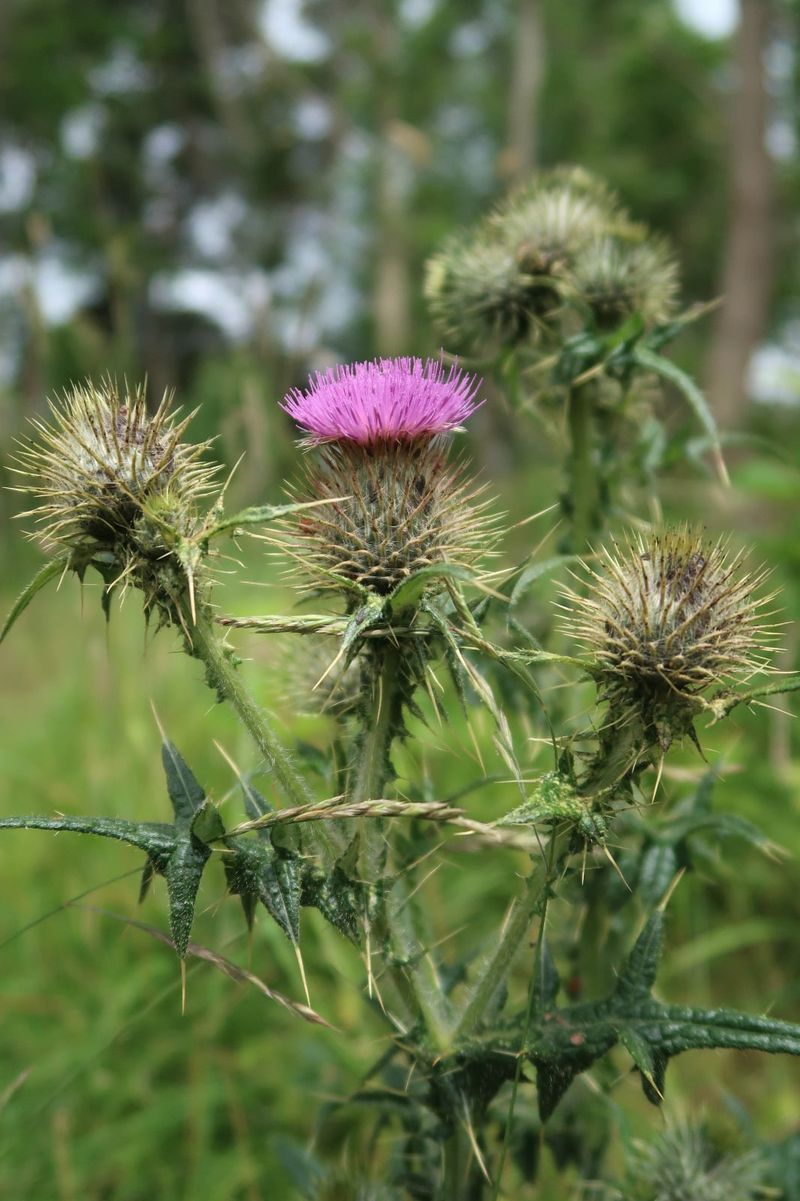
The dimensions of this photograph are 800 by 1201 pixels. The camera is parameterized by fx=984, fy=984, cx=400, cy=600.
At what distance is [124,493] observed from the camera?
1.47m

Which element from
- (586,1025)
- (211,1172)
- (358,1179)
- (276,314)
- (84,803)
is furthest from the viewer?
(276,314)

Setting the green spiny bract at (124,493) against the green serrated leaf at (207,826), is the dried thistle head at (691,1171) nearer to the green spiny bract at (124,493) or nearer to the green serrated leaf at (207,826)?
the green serrated leaf at (207,826)

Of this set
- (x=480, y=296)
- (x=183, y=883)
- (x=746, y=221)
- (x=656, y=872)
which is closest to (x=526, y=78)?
(x=746, y=221)

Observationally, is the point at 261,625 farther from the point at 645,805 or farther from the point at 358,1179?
the point at 358,1179

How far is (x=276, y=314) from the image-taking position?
26719mm

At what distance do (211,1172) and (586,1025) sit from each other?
5.76ft

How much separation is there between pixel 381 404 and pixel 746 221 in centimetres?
1301

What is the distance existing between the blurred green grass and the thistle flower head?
0.66m

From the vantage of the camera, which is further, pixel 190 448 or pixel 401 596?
pixel 190 448

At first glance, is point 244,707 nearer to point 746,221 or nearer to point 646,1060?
point 646,1060

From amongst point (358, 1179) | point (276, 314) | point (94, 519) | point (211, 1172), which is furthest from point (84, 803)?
point (276, 314)

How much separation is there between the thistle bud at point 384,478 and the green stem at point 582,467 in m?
0.62

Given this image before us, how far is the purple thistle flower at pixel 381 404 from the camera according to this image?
1536mm

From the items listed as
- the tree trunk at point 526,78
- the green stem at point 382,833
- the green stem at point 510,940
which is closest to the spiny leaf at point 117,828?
the green stem at point 382,833
